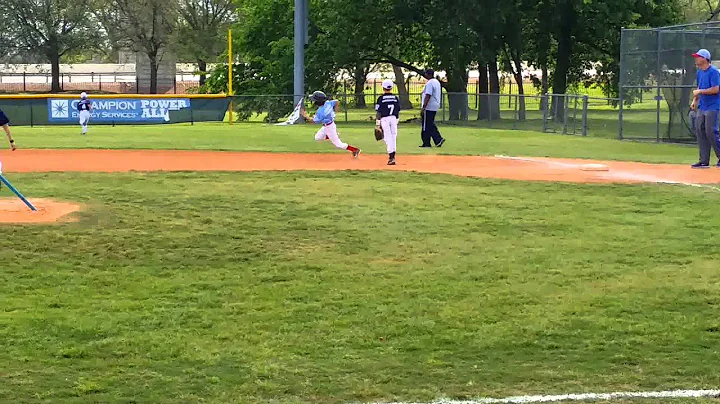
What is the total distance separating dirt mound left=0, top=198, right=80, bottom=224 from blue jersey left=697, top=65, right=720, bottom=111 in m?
10.0

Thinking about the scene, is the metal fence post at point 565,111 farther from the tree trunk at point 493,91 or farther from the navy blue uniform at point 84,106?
the navy blue uniform at point 84,106

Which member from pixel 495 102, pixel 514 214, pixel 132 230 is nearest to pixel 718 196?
pixel 514 214

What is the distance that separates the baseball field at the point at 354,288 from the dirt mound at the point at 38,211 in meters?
0.05

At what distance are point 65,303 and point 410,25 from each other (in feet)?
111

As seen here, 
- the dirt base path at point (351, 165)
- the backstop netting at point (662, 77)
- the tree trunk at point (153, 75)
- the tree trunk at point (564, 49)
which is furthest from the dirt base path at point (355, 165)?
the tree trunk at point (153, 75)

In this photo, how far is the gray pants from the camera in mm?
15078

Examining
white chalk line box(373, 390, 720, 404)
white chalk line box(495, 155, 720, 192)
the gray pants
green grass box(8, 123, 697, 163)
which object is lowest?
white chalk line box(373, 390, 720, 404)

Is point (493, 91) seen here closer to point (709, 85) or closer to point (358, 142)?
point (358, 142)

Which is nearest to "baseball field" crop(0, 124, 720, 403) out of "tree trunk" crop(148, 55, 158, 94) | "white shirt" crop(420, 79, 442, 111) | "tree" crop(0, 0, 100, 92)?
"white shirt" crop(420, 79, 442, 111)

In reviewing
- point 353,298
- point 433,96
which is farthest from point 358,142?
point 353,298

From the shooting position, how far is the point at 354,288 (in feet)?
24.3

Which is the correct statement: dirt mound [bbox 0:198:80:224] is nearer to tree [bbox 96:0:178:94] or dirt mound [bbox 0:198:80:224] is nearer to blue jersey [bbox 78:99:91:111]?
blue jersey [bbox 78:99:91:111]

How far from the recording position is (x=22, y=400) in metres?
4.86

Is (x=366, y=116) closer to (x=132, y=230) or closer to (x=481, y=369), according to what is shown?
(x=132, y=230)
